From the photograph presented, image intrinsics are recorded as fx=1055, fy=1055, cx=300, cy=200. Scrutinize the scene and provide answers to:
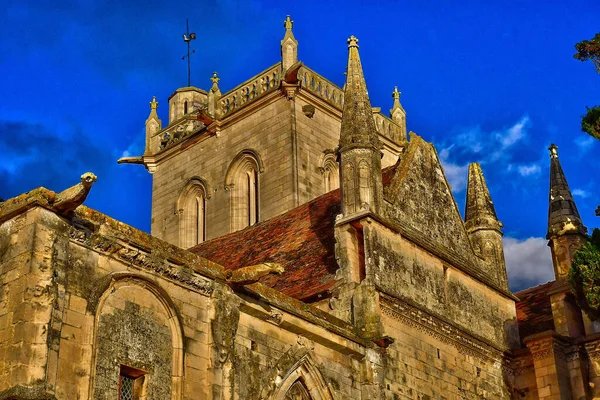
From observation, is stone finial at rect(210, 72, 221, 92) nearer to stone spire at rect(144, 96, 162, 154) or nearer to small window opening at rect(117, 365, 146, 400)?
stone spire at rect(144, 96, 162, 154)

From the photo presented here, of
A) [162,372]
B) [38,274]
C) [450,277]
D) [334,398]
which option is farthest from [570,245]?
[38,274]

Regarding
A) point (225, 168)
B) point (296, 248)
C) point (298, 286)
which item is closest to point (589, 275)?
point (298, 286)

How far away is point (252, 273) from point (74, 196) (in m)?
3.63

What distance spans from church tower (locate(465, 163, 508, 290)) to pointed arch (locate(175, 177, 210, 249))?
12.3 m

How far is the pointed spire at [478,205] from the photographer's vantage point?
25.6 metres

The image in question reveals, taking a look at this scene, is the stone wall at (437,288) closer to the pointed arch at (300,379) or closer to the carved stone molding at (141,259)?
the pointed arch at (300,379)

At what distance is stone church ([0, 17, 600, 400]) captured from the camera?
14445 millimetres

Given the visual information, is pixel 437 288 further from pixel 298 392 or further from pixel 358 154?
pixel 298 392

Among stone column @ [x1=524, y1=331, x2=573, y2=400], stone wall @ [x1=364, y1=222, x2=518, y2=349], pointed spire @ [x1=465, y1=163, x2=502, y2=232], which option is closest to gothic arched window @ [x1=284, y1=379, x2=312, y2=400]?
stone wall @ [x1=364, y1=222, x2=518, y2=349]

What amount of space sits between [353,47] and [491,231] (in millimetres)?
5648

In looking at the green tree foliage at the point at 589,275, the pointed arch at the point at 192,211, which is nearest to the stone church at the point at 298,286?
the pointed arch at the point at 192,211

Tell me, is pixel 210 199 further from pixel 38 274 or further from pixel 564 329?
pixel 38 274

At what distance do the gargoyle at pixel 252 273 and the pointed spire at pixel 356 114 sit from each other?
593 centimetres

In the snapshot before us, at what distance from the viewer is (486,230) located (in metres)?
25.5
